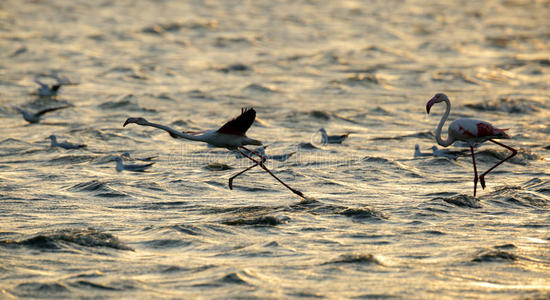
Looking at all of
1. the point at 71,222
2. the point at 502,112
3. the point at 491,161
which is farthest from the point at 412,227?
the point at 502,112

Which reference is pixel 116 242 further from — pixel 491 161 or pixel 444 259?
pixel 491 161

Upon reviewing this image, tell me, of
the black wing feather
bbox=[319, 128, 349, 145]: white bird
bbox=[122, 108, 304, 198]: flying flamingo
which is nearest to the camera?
the black wing feather

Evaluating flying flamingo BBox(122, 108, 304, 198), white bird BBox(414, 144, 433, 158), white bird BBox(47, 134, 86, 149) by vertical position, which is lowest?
white bird BBox(47, 134, 86, 149)

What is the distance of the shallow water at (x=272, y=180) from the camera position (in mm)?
9094

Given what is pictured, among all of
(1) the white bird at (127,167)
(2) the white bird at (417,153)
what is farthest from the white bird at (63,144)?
(2) the white bird at (417,153)

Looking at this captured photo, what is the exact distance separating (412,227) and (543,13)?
43272mm

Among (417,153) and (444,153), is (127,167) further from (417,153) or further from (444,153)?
(444,153)

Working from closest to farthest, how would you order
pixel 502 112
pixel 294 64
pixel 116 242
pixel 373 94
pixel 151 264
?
1. pixel 151 264
2. pixel 116 242
3. pixel 502 112
4. pixel 373 94
5. pixel 294 64

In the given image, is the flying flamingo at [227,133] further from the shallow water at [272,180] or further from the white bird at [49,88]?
the white bird at [49,88]

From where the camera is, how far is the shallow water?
909cm

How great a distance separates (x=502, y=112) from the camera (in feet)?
71.9

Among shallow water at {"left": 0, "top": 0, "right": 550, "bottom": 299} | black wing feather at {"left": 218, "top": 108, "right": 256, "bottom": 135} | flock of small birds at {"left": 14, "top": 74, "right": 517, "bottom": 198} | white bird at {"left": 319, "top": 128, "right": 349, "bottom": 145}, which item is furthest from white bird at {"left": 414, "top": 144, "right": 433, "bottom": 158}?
black wing feather at {"left": 218, "top": 108, "right": 256, "bottom": 135}

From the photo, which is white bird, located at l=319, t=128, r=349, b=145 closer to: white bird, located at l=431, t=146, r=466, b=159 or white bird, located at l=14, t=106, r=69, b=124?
white bird, located at l=431, t=146, r=466, b=159

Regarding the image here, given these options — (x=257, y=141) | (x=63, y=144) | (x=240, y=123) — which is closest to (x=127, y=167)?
(x=63, y=144)
